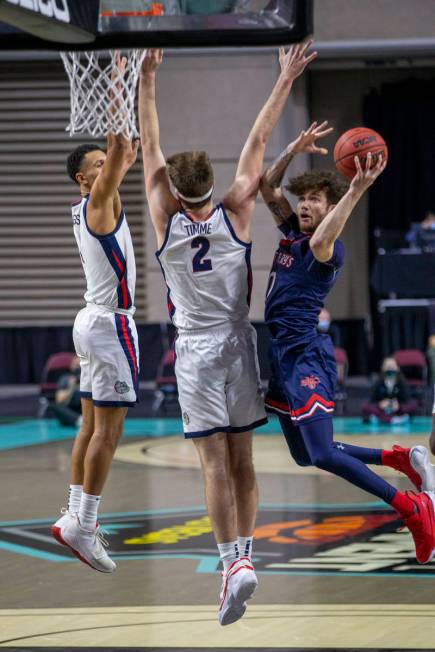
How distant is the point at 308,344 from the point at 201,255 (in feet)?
2.68

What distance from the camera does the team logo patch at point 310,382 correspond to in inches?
234

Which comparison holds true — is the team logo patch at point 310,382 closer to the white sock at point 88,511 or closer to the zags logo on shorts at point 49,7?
the white sock at point 88,511

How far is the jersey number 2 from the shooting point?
5.64m

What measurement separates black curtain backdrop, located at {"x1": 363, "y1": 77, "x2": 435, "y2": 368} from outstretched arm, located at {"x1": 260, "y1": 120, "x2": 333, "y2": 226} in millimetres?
13540

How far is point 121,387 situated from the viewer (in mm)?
6309

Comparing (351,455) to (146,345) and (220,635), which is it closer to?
(220,635)

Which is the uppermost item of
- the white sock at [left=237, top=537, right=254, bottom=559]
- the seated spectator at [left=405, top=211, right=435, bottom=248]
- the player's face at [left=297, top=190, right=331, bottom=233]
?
the player's face at [left=297, top=190, right=331, bottom=233]

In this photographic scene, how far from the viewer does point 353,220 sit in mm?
20344

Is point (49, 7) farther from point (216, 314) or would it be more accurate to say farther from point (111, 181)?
point (216, 314)

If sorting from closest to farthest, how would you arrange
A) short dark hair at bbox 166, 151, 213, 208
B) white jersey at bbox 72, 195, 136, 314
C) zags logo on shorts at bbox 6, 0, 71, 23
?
zags logo on shorts at bbox 6, 0, 71, 23
short dark hair at bbox 166, 151, 213, 208
white jersey at bbox 72, 195, 136, 314

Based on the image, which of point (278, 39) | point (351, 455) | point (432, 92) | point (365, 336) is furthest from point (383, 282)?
point (278, 39)

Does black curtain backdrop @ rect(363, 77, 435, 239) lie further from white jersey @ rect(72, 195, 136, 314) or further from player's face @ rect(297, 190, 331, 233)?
player's face @ rect(297, 190, 331, 233)

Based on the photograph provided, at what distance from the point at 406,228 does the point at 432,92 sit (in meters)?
2.30

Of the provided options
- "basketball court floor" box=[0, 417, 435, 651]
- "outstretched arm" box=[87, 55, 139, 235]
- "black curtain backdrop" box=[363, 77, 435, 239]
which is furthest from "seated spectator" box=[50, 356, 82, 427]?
"outstretched arm" box=[87, 55, 139, 235]
